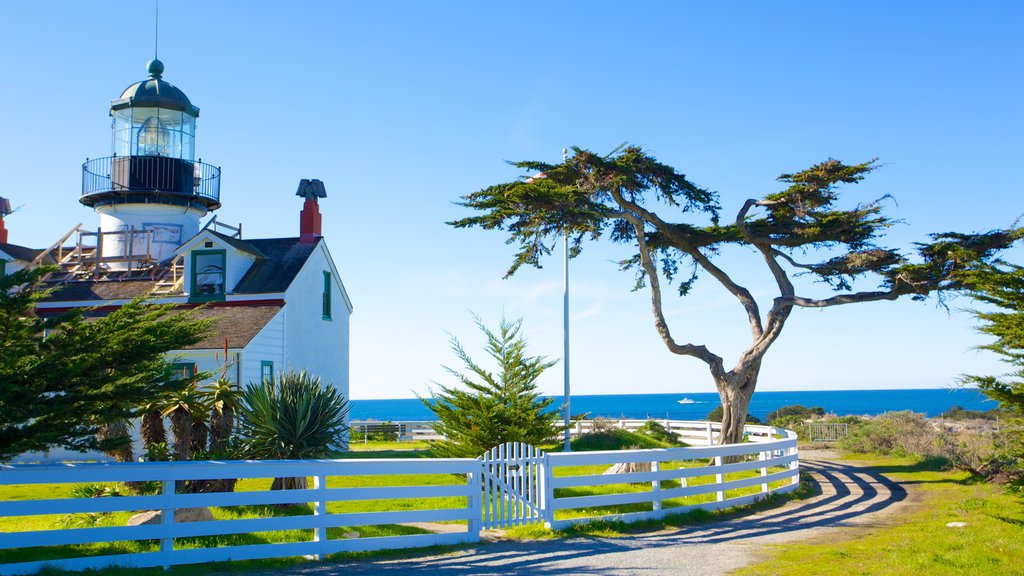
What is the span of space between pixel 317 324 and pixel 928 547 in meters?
20.8

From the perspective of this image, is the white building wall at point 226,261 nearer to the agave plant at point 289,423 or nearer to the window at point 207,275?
the window at point 207,275

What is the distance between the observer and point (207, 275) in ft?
89.7

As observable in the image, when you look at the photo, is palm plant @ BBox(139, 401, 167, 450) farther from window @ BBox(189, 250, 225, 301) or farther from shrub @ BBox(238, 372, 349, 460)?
window @ BBox(189, 250, 225, 301)

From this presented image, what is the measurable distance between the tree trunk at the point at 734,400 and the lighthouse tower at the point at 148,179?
61.3ft

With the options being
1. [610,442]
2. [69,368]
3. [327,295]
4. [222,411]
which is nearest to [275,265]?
[327,295]

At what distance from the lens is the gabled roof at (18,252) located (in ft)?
96.5

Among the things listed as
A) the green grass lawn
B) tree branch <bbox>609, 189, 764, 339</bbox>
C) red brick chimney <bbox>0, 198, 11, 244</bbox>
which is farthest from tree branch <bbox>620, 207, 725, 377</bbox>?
red brick chimney <bbox>0, 198, 11, 244</bbox>

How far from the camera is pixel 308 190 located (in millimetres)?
30156

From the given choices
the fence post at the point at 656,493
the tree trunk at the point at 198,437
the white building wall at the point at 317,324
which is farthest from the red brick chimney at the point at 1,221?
Result: the fence post at the point at 656,493

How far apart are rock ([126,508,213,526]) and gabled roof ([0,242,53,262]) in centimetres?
2215

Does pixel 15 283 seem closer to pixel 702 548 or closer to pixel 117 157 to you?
pixel 702 548

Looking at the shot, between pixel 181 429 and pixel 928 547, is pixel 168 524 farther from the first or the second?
pixel 928 547

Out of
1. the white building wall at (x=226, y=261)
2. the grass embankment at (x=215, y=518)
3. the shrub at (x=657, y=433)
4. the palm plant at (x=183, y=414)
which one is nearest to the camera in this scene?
the grass embankment at (x=215, y=518)

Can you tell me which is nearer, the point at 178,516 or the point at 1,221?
the point at 178,516
